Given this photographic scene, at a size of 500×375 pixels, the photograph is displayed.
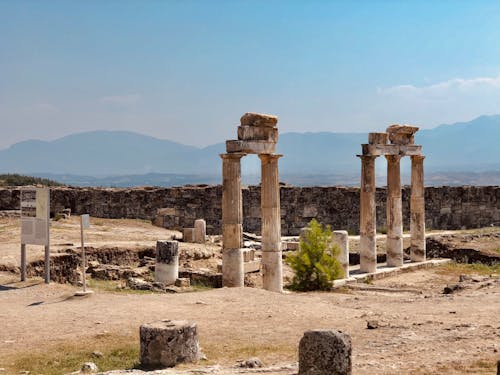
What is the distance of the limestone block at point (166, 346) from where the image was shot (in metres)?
11.7

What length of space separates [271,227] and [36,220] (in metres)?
6.46

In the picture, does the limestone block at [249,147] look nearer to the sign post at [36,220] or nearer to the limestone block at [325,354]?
the sign post at [36,220]

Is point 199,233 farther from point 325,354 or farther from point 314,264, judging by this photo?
point 325,354

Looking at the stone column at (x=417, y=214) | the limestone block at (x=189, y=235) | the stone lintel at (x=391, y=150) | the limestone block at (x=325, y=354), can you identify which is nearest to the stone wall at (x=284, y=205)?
the limestone block at (x=189, y=235)

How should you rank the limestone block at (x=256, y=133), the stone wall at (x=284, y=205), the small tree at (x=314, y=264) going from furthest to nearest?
the stone wall at (x=284, y=205), the small tree at (x=314, y=264), the limestone block at (x=256, y=133)

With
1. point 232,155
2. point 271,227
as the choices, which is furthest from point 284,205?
point 232,155

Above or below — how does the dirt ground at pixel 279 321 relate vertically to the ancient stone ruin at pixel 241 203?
below

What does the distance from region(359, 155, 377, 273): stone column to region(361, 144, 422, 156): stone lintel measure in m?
0.28

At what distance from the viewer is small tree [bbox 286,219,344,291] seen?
71.8 ft

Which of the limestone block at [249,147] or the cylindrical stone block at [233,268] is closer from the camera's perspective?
the limestone block at [249,147]

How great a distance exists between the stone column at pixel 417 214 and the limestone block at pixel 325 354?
757 inches

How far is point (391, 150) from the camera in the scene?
27.0 m

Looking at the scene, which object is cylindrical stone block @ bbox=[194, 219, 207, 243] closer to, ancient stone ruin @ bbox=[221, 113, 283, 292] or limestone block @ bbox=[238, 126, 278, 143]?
ancient stone ruin @ bbox=[221, 113, 283, 292]

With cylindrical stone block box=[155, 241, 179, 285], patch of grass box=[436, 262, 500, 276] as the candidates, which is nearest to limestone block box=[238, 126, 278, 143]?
cylindrical stone block box=[155, 241, 179, 285]
